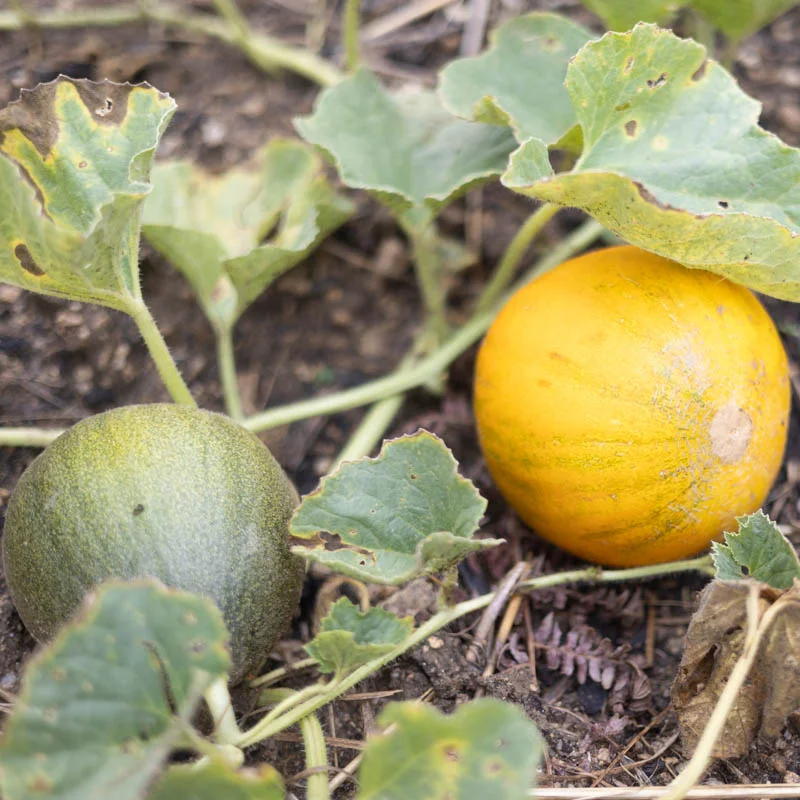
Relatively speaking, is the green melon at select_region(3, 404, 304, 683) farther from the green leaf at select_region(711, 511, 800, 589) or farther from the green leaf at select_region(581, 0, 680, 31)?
the green leaf at select_region(581, 0, 680, 31)

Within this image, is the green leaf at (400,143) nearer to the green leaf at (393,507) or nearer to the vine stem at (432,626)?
the green leaf at (393,507)

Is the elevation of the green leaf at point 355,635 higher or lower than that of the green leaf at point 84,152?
lower

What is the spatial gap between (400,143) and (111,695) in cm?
167

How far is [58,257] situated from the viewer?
1.63 m

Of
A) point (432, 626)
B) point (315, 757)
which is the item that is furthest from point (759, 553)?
point (315, 757)

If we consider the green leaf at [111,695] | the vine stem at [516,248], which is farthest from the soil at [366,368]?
the green leaf at [111,695]

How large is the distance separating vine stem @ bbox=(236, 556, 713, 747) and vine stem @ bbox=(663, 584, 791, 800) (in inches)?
15.2

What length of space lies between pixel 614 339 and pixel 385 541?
65cm

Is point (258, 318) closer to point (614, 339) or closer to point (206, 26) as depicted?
point (206, 26)

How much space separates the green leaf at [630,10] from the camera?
2.42 meters

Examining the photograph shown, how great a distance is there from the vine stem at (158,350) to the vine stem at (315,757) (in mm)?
732

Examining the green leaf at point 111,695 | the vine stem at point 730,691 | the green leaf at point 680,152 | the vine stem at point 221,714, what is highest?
the green leaf at point 680,152

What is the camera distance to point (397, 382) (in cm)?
246

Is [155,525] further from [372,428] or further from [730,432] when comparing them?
[730,432]
